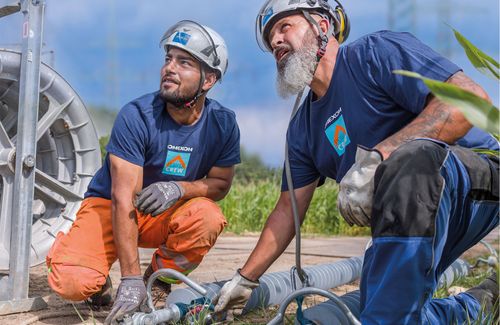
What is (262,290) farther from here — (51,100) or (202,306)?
(51,100)

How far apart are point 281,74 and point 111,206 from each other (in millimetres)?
1125

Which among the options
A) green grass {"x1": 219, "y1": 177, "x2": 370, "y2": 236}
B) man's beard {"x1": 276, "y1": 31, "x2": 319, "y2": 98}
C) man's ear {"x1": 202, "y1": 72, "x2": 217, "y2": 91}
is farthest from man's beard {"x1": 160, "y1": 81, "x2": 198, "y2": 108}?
green grass {"x1": 219, "y1": 177, "x2": 370, "y2": 236}

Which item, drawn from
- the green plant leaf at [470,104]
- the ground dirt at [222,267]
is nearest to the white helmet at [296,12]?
the ground dirt at [222,267]

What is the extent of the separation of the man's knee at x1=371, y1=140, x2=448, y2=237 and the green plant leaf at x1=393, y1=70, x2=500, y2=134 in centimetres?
54

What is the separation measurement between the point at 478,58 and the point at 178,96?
1.92 meters

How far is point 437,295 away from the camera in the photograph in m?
3.31

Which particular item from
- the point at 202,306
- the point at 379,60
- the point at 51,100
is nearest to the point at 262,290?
the point at 202,306

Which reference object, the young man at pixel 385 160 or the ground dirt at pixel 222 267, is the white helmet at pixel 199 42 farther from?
the ground dirt at pixel 222 267

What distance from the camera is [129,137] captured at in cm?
325

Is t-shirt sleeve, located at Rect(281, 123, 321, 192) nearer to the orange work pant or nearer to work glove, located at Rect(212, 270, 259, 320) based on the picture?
work glove, located at Rect(212, 270, 259, 320)

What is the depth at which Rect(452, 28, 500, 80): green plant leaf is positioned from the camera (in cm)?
162

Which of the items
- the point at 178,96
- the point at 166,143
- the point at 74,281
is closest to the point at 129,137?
the point at 166,143

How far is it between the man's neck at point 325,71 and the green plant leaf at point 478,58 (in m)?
1.04

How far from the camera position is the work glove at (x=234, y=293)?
2.75 meters
